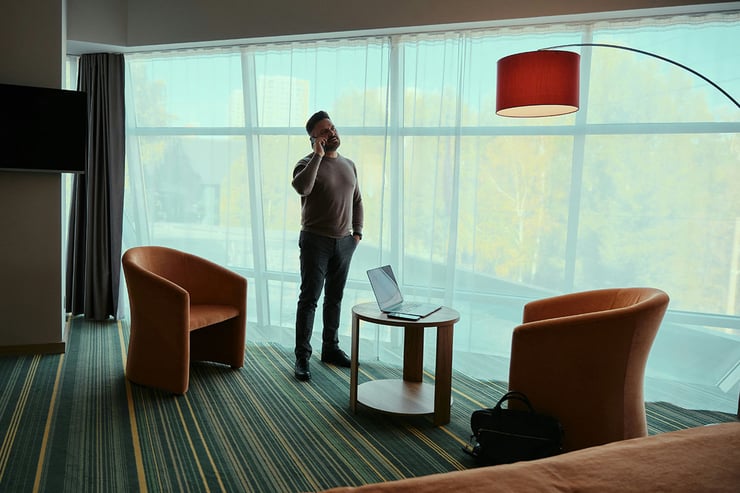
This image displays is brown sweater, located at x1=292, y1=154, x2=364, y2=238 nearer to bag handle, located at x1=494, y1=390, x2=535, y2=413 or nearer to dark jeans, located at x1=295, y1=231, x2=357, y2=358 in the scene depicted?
dark jeans, located at x1=295, y1=231, x2=357, y2=358

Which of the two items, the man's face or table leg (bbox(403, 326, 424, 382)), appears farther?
the man's face

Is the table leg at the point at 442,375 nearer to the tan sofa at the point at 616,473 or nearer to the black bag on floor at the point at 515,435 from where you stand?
the black bag on floor at the point at 515,435

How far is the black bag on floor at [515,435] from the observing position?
8.42 ft

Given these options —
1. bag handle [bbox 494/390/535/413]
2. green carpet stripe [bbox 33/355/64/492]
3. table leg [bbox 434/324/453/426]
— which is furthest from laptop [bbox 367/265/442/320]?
green carpet stripe [bbox 33/355/64/492]

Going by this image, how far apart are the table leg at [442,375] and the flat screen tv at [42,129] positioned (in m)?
2.79

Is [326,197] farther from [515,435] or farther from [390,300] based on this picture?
[515,435]

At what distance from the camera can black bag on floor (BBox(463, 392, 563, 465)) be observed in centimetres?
257

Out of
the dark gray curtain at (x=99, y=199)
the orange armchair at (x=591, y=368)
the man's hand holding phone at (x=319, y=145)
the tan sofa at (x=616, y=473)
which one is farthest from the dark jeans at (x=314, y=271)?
the tan sofa at (x=616, y=473)

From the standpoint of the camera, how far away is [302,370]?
3.95 meters

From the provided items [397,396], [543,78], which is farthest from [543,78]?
[397,396]

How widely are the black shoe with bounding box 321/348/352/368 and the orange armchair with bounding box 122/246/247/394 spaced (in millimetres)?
593

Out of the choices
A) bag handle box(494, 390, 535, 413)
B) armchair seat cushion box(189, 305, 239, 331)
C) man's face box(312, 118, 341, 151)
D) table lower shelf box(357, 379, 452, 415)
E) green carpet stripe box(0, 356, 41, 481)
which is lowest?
green carpet stripe box(0, 356, 41, 481)

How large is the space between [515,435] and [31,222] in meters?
3.59

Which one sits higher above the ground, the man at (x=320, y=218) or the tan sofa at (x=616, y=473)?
the man at (x=320, y=218)
